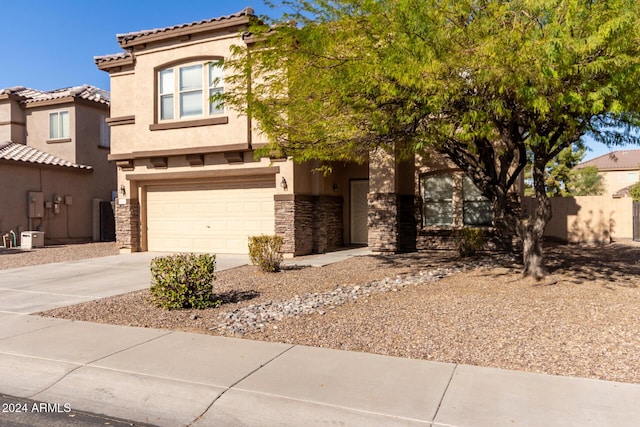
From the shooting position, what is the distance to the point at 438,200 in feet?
52.3

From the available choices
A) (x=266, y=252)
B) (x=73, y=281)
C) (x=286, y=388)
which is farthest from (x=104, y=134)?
(x=286, y=388)

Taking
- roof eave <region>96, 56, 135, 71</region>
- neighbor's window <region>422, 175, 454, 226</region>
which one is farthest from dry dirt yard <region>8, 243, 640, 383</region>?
roof eave <region>96, 56, 135, 71</region>

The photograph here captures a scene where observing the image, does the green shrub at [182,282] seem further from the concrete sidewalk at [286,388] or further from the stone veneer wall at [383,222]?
the stone veneer wall at [383,222]

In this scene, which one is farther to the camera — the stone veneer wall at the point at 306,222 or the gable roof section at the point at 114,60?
the gable roof section at the point at 114,60

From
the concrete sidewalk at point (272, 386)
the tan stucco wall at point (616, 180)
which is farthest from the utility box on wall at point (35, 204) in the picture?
the tan stucco wall at point (616, 180)

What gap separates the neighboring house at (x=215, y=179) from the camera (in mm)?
15250

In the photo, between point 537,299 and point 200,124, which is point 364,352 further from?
point 200,124

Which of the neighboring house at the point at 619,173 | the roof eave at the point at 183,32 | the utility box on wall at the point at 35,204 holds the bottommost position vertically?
the utility box on wall at the point at 35,204

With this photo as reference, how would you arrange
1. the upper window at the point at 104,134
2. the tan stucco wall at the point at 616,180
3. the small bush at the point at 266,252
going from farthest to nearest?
the tan stucco wall at the point at 616,180 < the upper window at the point at 104,134 < the small bush at the point at 266,252

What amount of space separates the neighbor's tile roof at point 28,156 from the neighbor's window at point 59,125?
→ 106 cm

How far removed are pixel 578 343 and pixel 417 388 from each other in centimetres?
253

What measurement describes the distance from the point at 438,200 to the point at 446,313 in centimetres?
899

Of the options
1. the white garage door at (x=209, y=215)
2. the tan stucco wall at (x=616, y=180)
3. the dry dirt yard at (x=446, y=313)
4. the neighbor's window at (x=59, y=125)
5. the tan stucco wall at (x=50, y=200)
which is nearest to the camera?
the dry dirt yard at (x=446, y=313)

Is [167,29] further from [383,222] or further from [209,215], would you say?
[383,222]
